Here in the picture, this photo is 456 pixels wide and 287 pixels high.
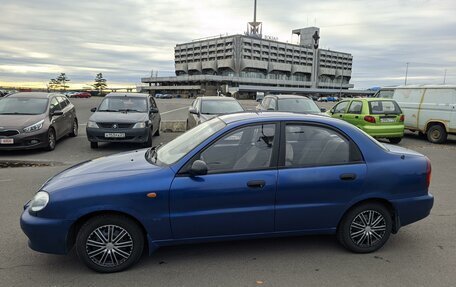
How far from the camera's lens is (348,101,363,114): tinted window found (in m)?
12.7

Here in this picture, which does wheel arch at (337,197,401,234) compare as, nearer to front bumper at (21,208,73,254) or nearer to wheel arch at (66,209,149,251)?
wheel arch at (66,209,149,251)

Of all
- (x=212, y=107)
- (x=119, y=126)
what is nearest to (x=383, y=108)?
(x=212, y=107)

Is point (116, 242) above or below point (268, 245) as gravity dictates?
above

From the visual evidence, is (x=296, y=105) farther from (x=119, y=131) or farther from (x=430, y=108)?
(x=119, y=131)

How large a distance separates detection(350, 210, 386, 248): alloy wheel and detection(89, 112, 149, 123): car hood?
7.84 meters

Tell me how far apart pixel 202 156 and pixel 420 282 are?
7.85ft

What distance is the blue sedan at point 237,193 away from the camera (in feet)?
11.5

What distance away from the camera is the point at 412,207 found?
410cm

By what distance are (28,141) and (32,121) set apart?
61cm

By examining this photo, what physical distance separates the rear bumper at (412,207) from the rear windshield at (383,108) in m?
8.65

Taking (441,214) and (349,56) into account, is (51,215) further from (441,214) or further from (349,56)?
(349,56)

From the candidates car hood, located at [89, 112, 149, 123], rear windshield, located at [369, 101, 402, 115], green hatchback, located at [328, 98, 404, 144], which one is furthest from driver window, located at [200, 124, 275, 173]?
rear windshield, located at [369, 101, 402, 115]

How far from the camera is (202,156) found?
3699 mm

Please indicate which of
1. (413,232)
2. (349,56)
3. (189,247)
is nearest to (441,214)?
(413,232)
